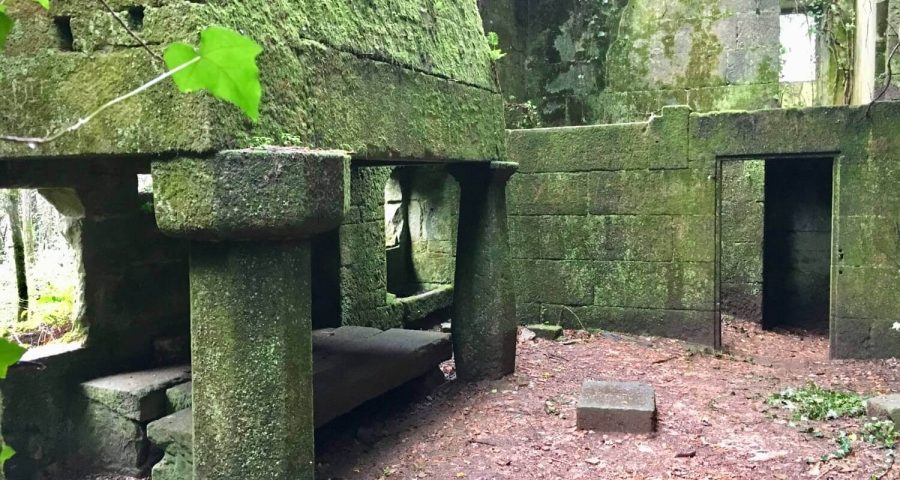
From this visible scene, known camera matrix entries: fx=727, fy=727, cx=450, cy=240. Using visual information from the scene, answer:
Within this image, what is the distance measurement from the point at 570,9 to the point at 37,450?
8.88 metres

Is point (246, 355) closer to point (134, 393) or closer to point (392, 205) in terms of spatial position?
point (134, 393)

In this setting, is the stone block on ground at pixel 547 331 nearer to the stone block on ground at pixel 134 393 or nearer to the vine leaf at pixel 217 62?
the stone block on ground at pixel 134 393

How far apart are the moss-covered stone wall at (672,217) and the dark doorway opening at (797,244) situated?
2.79 meters

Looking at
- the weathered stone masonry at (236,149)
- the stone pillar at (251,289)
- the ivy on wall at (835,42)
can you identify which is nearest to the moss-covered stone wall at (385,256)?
the weathered stone masonry at (236,149)

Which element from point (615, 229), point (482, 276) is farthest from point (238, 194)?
point (615, 229)

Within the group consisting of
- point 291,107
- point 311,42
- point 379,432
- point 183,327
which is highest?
point 311,42

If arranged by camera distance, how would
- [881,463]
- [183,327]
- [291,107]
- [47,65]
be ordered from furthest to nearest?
[183,327], [881,463], [291,107], [47,65]

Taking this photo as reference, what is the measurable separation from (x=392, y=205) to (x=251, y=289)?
248 inches

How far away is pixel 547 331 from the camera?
24.7 ft

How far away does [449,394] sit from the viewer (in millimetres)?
5566

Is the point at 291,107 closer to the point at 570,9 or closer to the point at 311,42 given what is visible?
the point at 311,42

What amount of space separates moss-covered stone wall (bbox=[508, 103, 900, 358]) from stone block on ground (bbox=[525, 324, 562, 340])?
0.43 meters

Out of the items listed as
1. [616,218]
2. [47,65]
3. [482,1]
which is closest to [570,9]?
[482,1]

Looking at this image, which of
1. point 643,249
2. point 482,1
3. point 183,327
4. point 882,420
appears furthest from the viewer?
point 482,1
